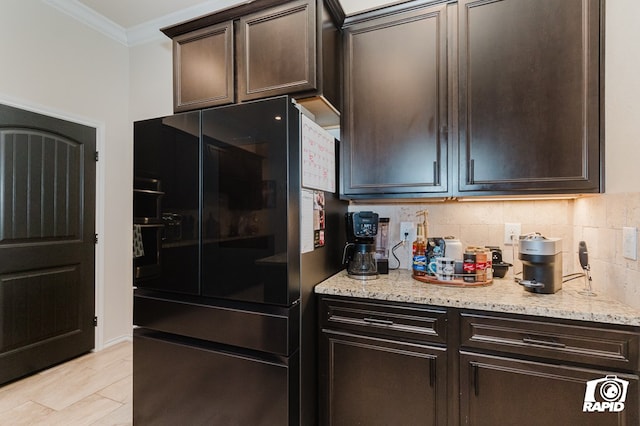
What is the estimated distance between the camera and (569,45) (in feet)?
4.79

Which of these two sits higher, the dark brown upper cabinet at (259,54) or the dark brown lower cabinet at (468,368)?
the dark brown upper cabinet at (259,54)

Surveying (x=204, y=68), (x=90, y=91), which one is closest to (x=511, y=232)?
(x=204, y=68)

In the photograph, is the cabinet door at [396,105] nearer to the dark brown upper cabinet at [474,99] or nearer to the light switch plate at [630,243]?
the dark brown upper cabinet at [474,99]

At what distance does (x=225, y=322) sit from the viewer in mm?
1513

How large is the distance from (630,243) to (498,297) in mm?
553

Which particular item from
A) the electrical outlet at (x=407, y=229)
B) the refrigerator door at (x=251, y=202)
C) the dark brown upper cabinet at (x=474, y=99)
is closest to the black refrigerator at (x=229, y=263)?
the refrigerator door at (x=251, y=202)

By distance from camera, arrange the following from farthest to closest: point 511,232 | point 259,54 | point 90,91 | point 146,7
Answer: point 90,91 < point 146,7 < point 511,232 < point 259,54

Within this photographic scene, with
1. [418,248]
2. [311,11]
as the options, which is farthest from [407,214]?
[311,11]

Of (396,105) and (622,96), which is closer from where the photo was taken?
(622,96)

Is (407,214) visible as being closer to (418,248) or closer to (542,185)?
(418,248)

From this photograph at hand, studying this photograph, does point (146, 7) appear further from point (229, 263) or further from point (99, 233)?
point (229, 263)

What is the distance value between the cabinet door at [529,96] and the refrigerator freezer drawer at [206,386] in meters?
1.37

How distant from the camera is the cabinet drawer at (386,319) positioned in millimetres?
1419

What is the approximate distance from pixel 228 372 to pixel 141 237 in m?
0.89
